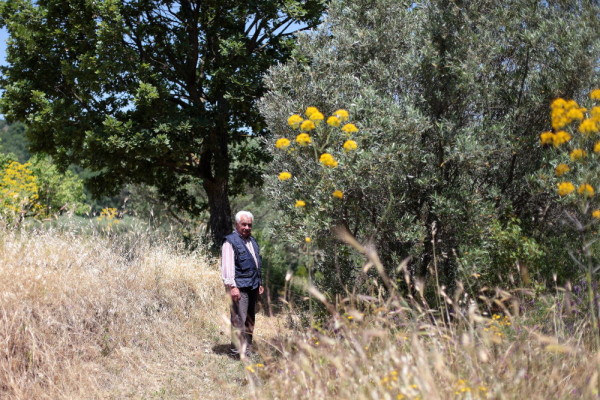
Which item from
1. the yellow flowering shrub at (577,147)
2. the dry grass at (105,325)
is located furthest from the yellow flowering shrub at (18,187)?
the yellow flowering shrub at (577,147)

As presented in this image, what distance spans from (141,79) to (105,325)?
5.66 meters

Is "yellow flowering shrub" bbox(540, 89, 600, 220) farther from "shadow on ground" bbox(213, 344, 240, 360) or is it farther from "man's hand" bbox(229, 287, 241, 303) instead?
"shadow on ground" bbox(213, 344, 240, 360)

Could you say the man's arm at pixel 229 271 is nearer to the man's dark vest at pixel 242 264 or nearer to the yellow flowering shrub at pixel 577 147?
the man's dark vest at pixel 242 264

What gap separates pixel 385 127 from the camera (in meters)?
6.54

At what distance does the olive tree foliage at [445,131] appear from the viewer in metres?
6.49

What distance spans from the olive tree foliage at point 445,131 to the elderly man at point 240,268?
0.77 meters

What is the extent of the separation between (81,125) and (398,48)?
672 centimetres

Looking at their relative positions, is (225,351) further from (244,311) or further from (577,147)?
(577,147)

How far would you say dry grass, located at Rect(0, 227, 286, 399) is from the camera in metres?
5.68

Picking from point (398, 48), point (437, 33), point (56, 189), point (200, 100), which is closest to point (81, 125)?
point (200, 100)

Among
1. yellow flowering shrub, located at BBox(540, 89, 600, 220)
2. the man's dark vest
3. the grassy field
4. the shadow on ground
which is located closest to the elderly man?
the man's dark vest

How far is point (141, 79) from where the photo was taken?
10703mm

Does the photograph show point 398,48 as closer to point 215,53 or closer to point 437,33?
point 437,33

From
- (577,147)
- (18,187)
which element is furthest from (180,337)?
(18,187)
